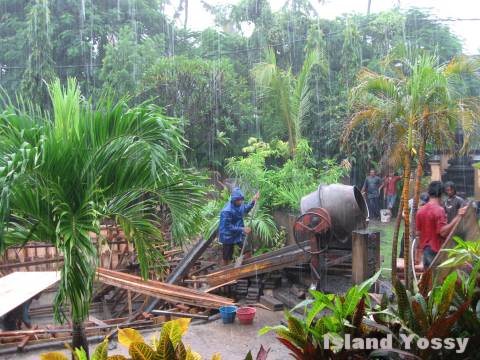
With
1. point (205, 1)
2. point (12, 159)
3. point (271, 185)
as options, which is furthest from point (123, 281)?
point (205, 1)

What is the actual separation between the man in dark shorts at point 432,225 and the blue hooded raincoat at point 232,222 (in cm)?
322

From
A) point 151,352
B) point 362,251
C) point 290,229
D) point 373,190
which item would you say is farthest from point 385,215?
point 151,352

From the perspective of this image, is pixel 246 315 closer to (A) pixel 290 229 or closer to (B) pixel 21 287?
(B) pixel 21 287

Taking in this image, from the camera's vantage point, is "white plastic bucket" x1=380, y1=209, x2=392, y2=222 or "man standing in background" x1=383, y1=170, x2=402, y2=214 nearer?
"man standing in background" x1=383, y1=170, x2=402, y2=214

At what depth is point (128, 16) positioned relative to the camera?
1911 centimetres

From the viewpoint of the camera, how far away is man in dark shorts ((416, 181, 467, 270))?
624 cm

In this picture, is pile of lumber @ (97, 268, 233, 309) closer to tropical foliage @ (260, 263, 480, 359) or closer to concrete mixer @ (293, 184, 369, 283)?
concrete mixer @ (293, 184, 369, 283)

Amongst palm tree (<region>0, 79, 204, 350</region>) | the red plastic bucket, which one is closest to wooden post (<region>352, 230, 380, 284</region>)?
the red plastic bucket

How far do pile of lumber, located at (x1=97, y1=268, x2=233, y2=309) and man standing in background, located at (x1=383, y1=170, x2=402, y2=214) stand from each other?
291 inches

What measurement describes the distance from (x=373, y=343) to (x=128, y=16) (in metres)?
18.4

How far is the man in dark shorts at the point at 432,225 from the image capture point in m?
6.24

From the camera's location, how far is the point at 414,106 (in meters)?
6.67

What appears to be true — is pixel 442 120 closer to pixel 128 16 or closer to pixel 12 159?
pixel 12 159

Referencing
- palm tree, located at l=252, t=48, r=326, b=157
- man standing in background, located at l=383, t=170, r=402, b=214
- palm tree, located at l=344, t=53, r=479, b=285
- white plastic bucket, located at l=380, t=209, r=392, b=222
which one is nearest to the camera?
palm tree, located at l=344, t=53, r=479, b=285
